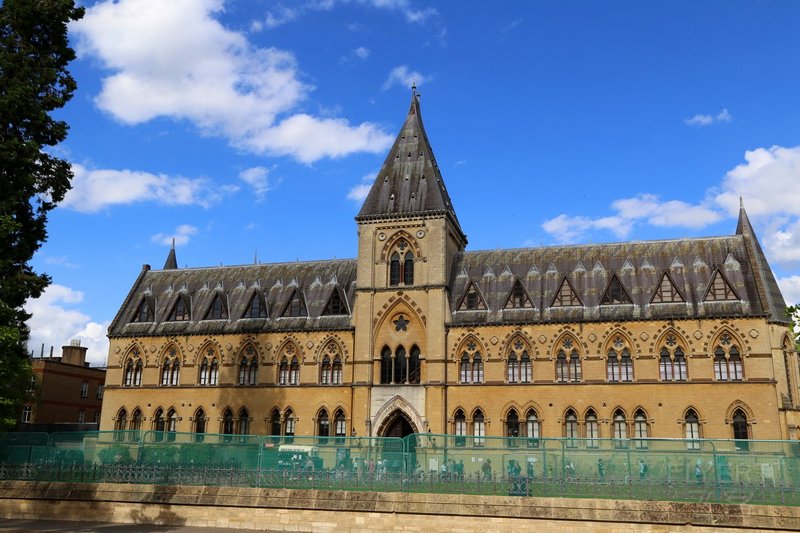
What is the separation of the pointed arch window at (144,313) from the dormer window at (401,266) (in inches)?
744

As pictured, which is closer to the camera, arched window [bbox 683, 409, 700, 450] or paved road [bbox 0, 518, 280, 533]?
paved road [bbox 0, 518, 280, 533]

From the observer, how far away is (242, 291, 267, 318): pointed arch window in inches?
1970

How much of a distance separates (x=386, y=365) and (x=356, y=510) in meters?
21.4

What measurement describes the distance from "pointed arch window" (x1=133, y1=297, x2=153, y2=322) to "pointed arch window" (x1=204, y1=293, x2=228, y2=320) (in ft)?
15.6

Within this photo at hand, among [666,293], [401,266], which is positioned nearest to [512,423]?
[666,293]

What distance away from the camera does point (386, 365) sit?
45000mm

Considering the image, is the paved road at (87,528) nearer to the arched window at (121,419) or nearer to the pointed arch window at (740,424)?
the arched window at (121,419)

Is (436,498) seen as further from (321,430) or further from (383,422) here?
(321,430)

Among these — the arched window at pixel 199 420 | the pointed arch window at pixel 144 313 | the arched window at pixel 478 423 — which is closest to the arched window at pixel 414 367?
the arched window at pixel 478 423

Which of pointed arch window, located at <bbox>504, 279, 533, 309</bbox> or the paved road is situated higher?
pointed arch window, located at <bbox>504, 279, 533, 309</bbox>

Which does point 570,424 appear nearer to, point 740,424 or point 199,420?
point 740,424

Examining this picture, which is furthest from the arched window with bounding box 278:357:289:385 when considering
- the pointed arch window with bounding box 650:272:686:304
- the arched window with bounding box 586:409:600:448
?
the pointed arch window with bounding box 650:272:686:304

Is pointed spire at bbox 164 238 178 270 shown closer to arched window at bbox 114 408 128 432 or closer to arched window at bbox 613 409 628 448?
arched window at bbox 114 408 128 432

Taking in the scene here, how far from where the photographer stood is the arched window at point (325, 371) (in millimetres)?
46438
